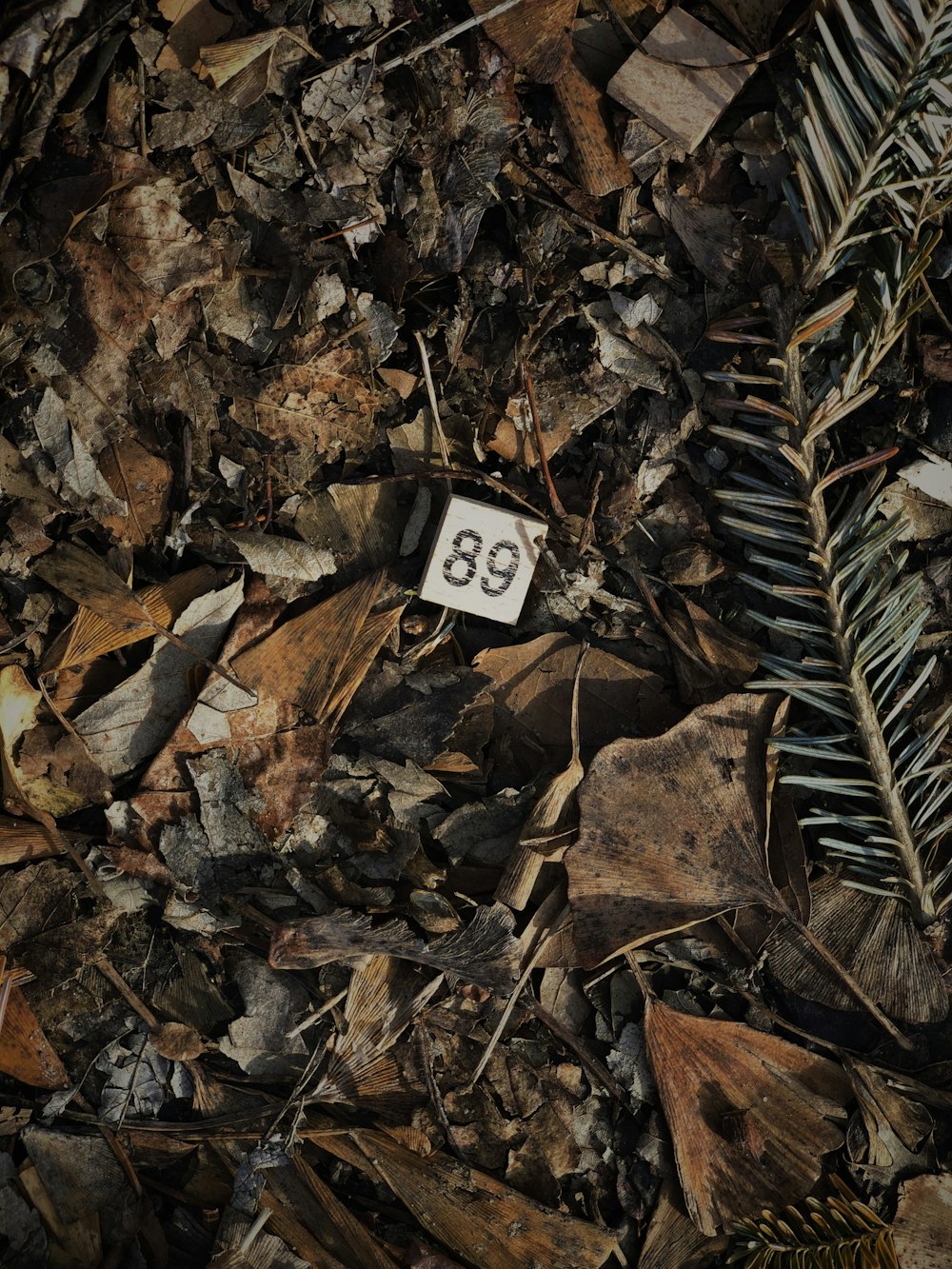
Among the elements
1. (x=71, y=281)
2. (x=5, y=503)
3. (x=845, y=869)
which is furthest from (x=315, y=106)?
(x=845, y=869)

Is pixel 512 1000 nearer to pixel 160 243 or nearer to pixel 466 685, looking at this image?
pixel 466 685

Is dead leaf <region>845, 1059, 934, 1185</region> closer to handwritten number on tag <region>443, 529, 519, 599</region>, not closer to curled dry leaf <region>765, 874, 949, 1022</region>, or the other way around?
curled dry leaf <region>765, 874, 949, 1022</region>

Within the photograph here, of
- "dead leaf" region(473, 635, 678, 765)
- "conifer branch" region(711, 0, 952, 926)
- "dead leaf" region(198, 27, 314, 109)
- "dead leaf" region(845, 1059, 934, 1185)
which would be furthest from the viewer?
"dead leaf" region(473, 635, 678, 765)

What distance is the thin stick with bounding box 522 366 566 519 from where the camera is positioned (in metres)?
1.81

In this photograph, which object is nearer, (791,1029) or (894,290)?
(894,290)

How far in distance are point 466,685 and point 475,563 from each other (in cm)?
26

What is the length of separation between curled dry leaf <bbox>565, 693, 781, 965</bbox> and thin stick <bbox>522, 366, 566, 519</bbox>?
52 cm

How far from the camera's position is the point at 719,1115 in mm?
1739

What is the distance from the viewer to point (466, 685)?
183cm

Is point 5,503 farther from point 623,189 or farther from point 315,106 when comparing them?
point 623,189

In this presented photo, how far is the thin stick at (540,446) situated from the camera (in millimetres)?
1810

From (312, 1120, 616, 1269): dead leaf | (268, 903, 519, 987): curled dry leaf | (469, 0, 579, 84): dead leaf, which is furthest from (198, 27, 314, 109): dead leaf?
(312, 1120, 616, 1269): dead leaf

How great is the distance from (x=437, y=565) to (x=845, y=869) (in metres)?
1.06

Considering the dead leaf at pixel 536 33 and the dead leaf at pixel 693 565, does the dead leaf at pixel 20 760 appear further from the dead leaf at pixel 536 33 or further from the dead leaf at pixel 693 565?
the dead leaf at pixel 536 33
